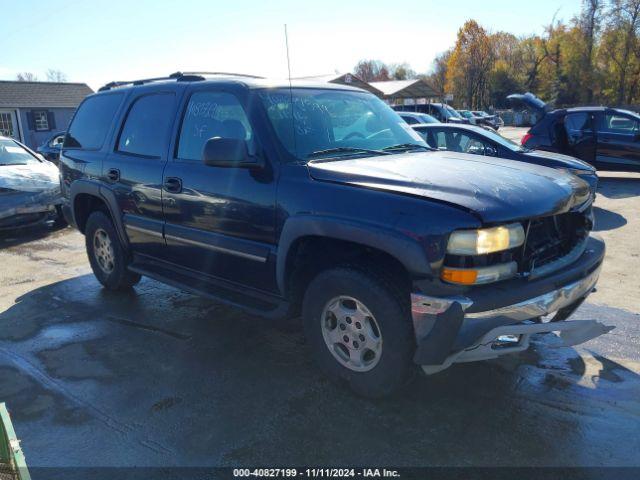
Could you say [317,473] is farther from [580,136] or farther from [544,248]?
[580,136]

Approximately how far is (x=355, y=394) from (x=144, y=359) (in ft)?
5.50

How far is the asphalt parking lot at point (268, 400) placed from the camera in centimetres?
285

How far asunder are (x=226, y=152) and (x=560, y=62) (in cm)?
5823

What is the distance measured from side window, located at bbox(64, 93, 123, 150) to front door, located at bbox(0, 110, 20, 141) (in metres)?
31.8

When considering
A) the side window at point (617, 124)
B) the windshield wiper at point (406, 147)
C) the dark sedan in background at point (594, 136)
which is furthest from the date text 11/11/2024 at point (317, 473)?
the side window at point (617, 124)

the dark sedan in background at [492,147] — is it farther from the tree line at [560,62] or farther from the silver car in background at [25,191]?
the tree line at [560,62]

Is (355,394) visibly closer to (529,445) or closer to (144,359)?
(529,445)

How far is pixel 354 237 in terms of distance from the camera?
2.98 m

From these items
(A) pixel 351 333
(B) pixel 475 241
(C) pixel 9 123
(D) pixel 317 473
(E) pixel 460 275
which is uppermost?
(C) pixel 9 123

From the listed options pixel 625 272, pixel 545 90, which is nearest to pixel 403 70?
pixel 545 90

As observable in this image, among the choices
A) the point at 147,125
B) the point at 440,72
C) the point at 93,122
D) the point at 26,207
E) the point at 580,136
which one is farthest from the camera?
the point at 440,72

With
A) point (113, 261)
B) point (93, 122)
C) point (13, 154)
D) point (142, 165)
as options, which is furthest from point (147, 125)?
point (13, 154)

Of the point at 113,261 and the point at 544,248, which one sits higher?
the point at 544,248

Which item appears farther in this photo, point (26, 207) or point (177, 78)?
point (26, 207)
